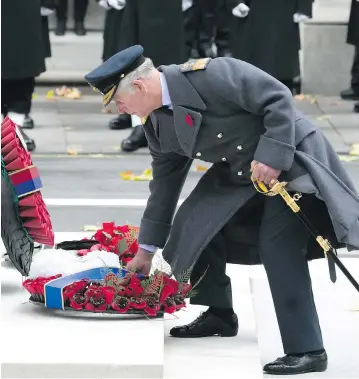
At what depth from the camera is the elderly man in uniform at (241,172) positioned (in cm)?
484

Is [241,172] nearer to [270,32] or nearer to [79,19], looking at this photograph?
[270,32]

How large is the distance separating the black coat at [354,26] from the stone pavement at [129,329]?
2.91 m

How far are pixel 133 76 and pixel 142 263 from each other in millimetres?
881

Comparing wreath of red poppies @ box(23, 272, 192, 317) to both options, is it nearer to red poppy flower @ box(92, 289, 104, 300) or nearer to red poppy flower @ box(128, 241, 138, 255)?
red poppy flower @ box(92, 289, 104, 300)

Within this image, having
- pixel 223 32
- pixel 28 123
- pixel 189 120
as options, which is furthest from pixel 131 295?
pixel 223 32

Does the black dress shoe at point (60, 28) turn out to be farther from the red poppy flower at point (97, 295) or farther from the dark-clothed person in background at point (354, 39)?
the red poppy flower at point (97, 295)

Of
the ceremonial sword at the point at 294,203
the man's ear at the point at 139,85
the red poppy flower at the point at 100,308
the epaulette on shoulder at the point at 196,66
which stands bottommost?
the red poppy flower at the point at 100,308

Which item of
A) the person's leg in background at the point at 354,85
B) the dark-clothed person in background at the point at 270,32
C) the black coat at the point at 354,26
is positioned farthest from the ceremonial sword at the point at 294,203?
the person's leg in background at the point at 354,85

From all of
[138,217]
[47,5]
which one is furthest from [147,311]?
[47,5]

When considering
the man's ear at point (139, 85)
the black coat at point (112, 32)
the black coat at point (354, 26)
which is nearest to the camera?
the man's ear at point (139, 85)

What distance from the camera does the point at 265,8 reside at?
34.1 ft

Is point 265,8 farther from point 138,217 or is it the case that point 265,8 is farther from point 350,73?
point 138,217

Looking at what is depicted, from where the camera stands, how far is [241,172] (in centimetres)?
504

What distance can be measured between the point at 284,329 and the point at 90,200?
3.41 meters
